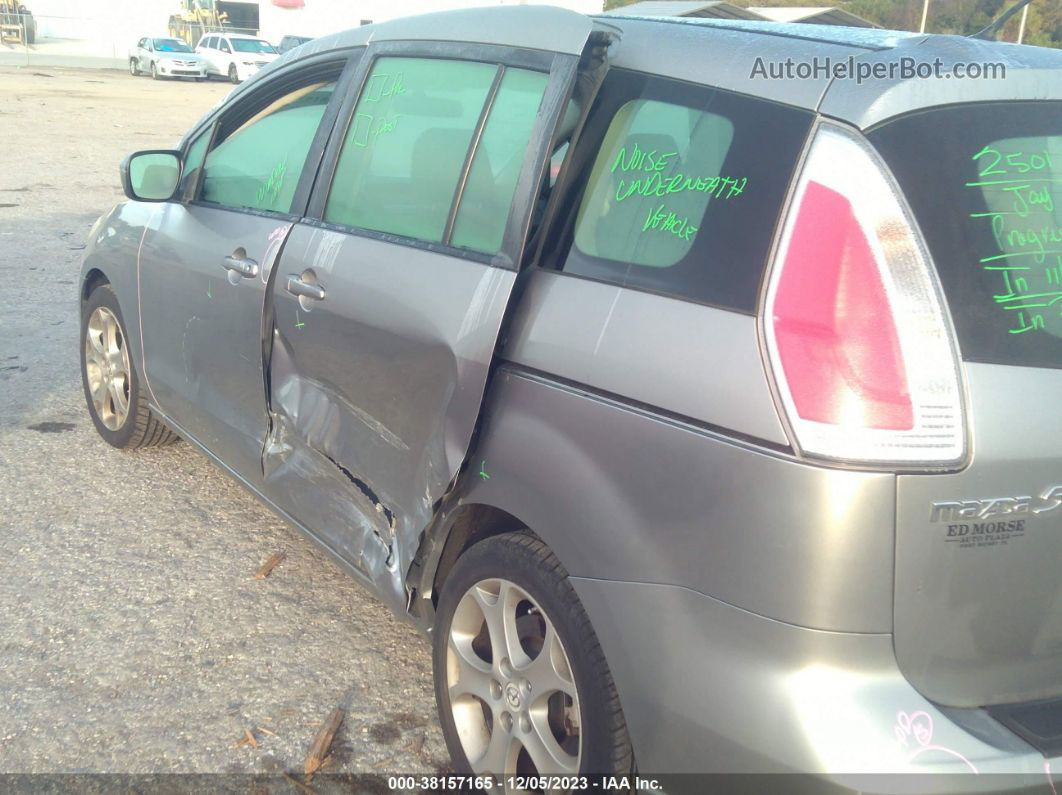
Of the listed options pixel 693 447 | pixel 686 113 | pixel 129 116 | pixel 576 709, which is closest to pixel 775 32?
pixel 686 113

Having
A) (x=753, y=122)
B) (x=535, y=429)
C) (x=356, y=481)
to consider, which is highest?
(x=753, y=122)

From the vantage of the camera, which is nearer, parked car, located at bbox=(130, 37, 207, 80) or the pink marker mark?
the pink marker mark

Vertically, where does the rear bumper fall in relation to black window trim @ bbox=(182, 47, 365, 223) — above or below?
below

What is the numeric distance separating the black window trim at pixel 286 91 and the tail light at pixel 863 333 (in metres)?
1.95

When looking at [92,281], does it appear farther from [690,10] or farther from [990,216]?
[990,216]

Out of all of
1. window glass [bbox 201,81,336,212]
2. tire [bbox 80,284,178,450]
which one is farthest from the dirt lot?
window glass [bbox 201,81,336,212]

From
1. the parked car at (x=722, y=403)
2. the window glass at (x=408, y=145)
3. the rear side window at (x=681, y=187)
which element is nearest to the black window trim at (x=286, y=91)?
the window glass at (x=408, y=145)

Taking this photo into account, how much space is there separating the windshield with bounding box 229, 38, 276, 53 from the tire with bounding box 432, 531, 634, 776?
137 feet

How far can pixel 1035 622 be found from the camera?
199 cm

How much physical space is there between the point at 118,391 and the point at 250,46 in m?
39.6

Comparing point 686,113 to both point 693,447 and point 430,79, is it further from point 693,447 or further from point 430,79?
point 430,79

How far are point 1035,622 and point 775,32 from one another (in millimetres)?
1346

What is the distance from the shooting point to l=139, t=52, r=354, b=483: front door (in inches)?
140

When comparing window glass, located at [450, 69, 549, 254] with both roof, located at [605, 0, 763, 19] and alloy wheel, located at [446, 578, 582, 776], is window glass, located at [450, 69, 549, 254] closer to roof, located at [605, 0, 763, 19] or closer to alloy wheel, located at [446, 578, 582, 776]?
roof, located at [605, 0, 763, 19]
